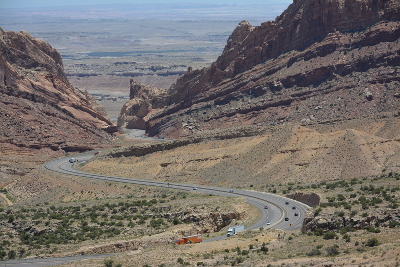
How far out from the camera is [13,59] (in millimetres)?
124812

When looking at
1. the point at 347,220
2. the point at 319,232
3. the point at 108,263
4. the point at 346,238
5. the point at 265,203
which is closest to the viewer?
the point at 346,238

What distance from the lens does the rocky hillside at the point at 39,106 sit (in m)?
110

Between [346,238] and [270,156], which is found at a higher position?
Result: [346,238]

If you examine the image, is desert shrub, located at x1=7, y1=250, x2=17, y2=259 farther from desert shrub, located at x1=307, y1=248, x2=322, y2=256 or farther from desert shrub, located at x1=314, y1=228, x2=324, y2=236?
desert shrub, located at x1=307, y1=248, x2=322, y2=256

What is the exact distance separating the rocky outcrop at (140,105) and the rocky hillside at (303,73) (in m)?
8.10

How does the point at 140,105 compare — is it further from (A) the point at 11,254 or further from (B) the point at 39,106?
(A) the point at 11,254

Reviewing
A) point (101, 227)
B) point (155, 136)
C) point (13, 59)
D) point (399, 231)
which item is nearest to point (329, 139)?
point (101, 227)

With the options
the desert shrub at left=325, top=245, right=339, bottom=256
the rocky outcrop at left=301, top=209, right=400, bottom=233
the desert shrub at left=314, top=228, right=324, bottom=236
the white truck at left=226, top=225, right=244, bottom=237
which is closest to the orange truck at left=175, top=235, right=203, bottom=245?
the white truck at left=226, top=225, right=244, bottom=237

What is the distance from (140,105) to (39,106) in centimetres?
3403

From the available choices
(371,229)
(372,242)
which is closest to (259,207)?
(371,229)

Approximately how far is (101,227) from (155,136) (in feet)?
246

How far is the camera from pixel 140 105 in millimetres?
150750

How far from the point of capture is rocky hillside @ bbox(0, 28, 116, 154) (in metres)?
110

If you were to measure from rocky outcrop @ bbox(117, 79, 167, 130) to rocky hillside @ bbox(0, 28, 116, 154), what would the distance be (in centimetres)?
1139
